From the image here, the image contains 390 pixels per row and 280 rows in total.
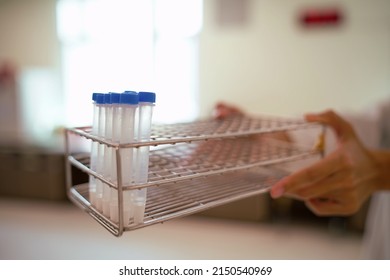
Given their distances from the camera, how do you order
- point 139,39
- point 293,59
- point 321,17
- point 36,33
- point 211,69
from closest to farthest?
point 139,39 → point 321,17 → point 293,59 → point 211,69 → point 36,33

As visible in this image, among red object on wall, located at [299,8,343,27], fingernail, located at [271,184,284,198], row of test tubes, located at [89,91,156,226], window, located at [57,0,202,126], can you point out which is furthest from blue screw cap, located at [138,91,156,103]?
red object on wall, located at [299,8,343,27]

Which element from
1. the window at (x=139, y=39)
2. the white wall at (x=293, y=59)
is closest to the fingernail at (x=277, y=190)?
the window at (x=139, y=39)

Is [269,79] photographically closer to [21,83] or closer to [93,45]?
[93,45]

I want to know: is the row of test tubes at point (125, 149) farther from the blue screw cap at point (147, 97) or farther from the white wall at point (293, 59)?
the white wall at point (293, 59)

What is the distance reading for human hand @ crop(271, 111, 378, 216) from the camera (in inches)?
17.6

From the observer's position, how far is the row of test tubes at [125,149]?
0.31 m

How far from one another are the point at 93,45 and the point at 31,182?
1694 mm

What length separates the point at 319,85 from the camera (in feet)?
7.57

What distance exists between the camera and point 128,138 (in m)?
0.32

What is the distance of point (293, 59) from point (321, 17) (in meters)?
0.33

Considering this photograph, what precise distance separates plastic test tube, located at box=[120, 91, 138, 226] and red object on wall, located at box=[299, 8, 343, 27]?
230 cm

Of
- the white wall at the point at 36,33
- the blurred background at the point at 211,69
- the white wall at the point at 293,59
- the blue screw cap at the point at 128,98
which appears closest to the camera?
the blue screw cap at the point at 128,98

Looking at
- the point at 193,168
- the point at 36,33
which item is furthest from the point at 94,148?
the point at 36,33

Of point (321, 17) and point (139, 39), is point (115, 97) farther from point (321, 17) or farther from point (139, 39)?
point (321, 17)
